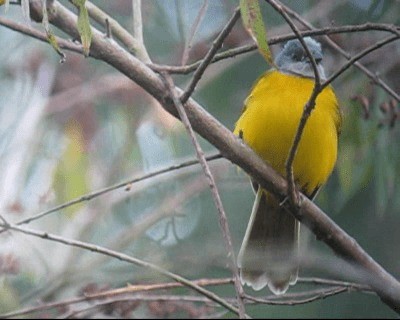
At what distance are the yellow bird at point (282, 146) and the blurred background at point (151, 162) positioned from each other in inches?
11.0

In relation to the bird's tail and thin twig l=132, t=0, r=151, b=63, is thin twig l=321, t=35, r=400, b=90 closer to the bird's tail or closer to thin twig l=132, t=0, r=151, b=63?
thin twig l=132, t=0, r=151, b=63

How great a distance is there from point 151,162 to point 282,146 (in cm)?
204

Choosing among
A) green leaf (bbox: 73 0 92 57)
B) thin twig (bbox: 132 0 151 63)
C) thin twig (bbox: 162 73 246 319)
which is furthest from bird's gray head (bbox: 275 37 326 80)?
green leaf (bbox: 73 0 92 57)

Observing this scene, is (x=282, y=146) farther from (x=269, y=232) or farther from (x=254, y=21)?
(x=254, y=21)

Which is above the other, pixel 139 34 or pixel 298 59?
pixel 298 59

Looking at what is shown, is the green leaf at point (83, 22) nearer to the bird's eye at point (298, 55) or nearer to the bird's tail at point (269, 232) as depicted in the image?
the bird's tail at point (269, 232)

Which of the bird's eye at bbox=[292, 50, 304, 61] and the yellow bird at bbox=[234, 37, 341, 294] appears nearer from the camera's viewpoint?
the yellow bird at bbox=[234, 37, 341, 294]

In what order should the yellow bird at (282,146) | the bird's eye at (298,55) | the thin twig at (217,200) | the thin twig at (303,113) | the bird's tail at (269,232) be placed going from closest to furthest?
the thin twig at (217,200)
the thin twig at (303,113)
the yellow bird at (282,146)
the bird's tail at (269,232)
the bird's eye at (298,55)

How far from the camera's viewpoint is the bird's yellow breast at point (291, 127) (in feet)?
12.4

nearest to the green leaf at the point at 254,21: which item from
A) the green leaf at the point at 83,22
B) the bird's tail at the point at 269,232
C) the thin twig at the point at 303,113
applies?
the thin twig at the point at 303,113

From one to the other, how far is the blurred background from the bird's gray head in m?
0.26

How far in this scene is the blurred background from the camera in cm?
457

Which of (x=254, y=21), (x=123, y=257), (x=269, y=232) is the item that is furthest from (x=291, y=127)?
(x=254, y=21)

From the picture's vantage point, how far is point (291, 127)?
3.79 meters
